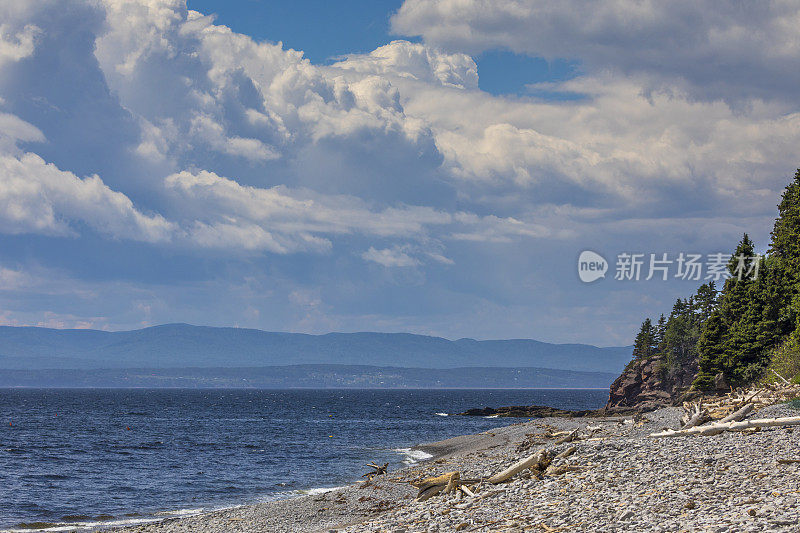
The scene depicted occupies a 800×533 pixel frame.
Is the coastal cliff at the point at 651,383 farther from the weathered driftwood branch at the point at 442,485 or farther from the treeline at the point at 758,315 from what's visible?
the weathered driftwood branch at the point at 442,485

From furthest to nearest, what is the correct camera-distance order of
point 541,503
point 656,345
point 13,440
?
point 656,345 < point 13,440 < point 541,503

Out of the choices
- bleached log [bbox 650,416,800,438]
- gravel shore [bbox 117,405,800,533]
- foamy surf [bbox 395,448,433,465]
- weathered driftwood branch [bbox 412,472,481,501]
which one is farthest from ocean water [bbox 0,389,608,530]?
bleached log [bbox 650,416,800,438]

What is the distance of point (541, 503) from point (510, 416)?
363 feet

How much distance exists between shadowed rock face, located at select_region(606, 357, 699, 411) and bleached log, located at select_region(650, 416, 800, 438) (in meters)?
85.0

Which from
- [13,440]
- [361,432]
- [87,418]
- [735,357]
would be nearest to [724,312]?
[735,357]

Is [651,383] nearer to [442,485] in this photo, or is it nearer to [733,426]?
[733,426]

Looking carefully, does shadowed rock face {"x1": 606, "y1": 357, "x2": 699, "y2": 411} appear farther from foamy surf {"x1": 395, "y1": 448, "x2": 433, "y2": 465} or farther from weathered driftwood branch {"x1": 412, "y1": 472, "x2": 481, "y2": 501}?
weathered driftwood branch {"x1": 412, "y1": 472, "x2": 481, "y2": 501}

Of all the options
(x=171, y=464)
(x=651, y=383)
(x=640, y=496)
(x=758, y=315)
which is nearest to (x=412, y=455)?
(x=171, y=464)

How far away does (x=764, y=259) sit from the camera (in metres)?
70.1

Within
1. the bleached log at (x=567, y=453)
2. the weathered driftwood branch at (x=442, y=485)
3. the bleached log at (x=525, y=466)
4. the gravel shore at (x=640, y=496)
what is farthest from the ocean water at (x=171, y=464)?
the bleached log at (x=567, y=453)

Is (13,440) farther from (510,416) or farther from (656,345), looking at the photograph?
(656,345)

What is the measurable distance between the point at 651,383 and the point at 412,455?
7334 centimetres

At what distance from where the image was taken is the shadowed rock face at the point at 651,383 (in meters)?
115

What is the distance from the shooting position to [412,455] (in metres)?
61.6
